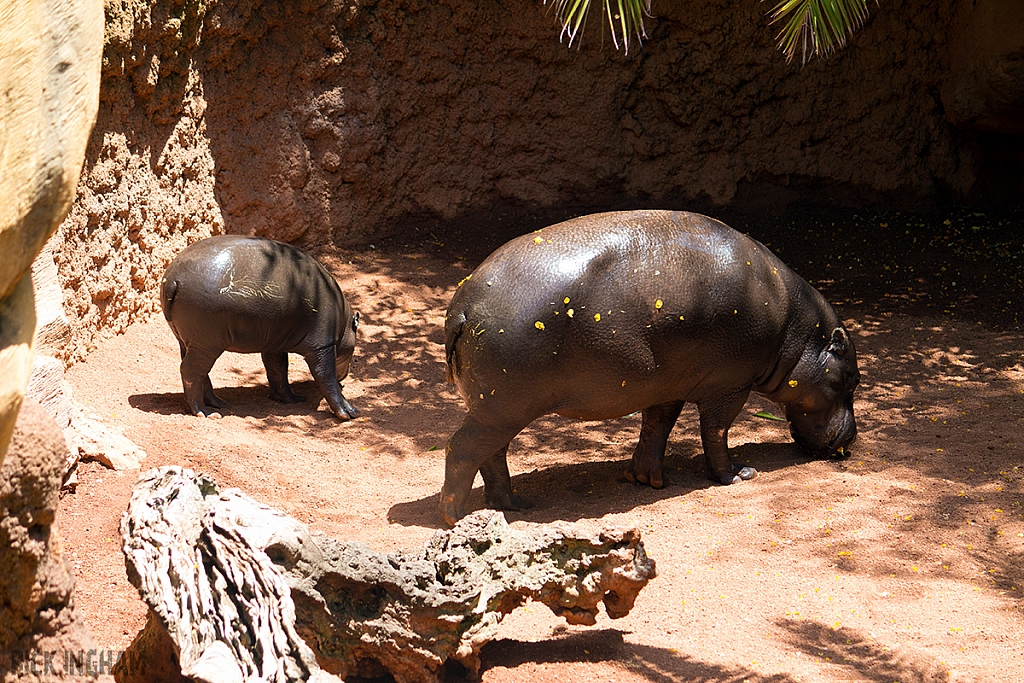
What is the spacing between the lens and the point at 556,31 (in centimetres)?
1077

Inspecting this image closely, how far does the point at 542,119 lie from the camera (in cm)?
1104

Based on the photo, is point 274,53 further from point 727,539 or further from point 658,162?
point 727,539

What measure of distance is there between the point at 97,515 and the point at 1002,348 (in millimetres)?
6948

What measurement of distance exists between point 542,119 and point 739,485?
6.27 metres

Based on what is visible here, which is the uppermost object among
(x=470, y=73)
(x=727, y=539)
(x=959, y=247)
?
(x=470, y=73)

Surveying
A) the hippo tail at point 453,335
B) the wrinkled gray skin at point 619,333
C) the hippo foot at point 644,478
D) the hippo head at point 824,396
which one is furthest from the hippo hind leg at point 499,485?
the hippo head at point 824,396

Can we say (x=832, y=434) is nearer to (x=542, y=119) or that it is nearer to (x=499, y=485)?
(x=499, y=485)

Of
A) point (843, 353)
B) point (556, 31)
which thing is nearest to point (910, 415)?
point (843, 353)

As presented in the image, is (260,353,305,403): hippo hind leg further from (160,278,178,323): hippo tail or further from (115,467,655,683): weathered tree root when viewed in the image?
(115,467,655,683): weathered tree root

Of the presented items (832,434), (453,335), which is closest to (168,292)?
(453,335)

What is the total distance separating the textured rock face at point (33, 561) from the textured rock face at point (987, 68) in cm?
953

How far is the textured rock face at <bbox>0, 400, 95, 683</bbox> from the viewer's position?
2826mm

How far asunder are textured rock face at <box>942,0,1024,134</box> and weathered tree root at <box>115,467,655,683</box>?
8166mm

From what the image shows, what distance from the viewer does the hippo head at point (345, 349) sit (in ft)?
25.5
